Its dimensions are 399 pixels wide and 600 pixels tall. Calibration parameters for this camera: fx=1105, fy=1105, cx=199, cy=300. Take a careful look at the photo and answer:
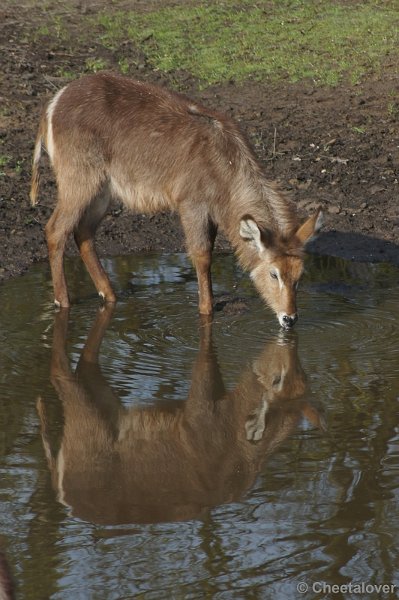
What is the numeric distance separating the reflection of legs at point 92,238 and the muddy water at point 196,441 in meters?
0.19

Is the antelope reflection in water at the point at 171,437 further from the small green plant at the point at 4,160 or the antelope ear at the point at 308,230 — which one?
the small green plant at the point at 4,160

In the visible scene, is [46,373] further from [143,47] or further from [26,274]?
[143,47]

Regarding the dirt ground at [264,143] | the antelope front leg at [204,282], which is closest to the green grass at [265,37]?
the dirt ground at [264,143]

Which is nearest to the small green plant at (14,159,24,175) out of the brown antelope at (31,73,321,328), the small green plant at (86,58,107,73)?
the brown antelope at (31,73,321,328)

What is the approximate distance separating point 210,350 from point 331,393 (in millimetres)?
1029

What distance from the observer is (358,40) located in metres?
13.3

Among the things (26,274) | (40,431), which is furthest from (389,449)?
(26,274)

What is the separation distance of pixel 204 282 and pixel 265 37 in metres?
6.28

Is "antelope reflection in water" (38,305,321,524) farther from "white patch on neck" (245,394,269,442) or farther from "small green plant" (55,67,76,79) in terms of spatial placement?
"small green plant" (55,67,76,79)

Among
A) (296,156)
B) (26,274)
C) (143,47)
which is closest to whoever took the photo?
(26,274)

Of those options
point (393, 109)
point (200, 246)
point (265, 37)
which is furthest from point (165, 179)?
point (265, 37)

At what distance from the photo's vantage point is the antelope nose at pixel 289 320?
7535 mm

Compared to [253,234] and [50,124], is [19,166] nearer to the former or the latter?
[50,124]

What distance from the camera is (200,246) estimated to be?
809cm
